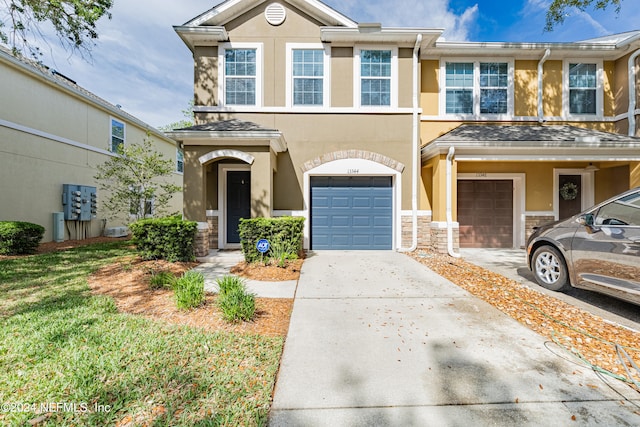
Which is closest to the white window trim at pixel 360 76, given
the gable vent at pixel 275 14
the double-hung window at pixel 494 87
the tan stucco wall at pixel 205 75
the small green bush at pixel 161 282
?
the gable vent at pixel 275 14

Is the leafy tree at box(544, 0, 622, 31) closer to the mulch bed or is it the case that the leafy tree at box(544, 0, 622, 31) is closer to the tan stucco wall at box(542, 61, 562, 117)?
the tan stucco wall at box(542, 61, 562, 117)

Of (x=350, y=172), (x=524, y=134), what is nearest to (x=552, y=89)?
(x=524, y=134)

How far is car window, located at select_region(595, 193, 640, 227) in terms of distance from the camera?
383 centimetres

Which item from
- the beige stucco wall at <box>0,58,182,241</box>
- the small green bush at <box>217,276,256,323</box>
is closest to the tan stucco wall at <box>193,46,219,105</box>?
the beige stucco wall at <box>0,58,182,241</box>

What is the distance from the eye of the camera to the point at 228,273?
19.6ft

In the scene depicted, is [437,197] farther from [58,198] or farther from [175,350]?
[58,198]

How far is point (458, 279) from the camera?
5559mm

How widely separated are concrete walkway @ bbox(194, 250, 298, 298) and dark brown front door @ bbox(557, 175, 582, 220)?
9.86 metres

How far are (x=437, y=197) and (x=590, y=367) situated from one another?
232 inches

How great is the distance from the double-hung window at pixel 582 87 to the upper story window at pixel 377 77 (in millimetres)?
6306

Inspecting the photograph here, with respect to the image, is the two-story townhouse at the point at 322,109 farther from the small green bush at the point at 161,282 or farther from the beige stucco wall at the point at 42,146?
the beige stucco wall at the point at 42,146

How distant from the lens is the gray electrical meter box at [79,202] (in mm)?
10836

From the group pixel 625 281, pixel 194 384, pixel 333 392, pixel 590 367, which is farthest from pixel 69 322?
pixel 625 281

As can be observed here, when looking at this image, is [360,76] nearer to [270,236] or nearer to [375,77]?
[375,77]
